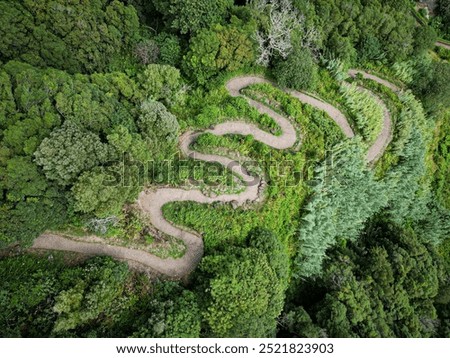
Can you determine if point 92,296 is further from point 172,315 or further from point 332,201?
point 332,201

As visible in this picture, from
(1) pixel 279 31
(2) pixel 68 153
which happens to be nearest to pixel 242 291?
(2) pixel 68 153

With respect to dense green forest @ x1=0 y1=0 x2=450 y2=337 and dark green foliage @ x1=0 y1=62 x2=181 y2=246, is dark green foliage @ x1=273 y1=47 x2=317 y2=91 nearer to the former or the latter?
dense green forest @ x1=0 y1=0 x2=450 y2=337

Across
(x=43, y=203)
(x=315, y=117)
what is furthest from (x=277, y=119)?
(x=43, y=203)

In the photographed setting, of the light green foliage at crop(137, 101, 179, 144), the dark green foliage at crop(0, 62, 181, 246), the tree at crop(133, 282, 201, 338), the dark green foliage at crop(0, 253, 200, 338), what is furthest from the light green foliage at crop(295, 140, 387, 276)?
the dark green foliage at crop(0, 62, 181, 246)

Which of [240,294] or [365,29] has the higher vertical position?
[365,29]

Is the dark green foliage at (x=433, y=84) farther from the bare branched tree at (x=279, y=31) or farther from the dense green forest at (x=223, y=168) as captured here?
the bare branched tree at (x=279, y=31)

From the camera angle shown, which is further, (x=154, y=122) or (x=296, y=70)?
(x=296, y=70)

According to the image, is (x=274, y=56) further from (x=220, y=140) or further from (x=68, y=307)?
(x=68, y=307)
